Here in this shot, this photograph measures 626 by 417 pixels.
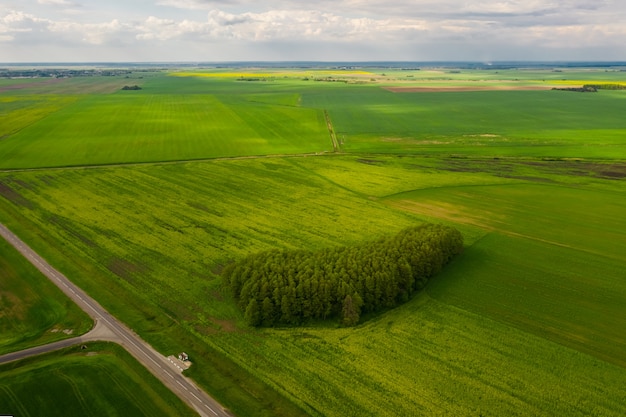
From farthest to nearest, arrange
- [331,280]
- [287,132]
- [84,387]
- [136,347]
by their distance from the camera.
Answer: [287,132]
[331,280]
[136,347]
[84,387]

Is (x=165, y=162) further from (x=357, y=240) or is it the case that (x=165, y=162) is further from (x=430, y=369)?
(x=430, y=369)

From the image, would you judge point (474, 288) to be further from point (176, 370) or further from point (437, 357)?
point (176, 370)

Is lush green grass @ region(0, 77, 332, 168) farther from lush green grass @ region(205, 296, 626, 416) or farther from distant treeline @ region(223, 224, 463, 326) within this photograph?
lush green grass @ region(205, 296, 626, 416)

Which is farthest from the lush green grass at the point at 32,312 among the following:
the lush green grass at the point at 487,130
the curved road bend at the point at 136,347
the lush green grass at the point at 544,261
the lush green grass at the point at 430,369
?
the lush green grass at the point at 487,130

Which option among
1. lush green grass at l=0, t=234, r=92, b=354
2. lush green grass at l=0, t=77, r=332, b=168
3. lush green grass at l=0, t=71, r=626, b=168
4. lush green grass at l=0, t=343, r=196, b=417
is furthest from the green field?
lush green grass at l=0, t=343, r=196, b=417

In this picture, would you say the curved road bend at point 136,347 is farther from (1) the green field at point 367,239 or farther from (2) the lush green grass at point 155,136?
(2) the lush green grass at point 155,136

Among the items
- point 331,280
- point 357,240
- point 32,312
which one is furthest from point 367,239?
point 32,312
